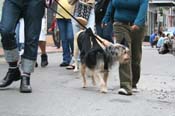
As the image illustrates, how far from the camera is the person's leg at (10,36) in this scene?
6945 millimetres

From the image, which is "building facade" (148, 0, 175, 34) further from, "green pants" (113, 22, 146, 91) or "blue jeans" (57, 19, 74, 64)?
"green pants" (113, 22, 146, 91)

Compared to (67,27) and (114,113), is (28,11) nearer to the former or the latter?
(114,113)

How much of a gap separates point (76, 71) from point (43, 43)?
1.44 metres

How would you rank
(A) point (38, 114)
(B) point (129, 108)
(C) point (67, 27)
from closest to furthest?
1. (A) point (38, 114)
2. (B) point (129, 108)
3. (C) point (67, 27)

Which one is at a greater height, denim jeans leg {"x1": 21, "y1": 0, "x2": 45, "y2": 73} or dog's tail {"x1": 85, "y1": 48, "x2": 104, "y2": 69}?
denim jeans leg {"x1": 21, "y1": 0, "x2": 45, "y2": 73}

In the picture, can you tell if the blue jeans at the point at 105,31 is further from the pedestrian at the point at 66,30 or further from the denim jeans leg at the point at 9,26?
the denim jeans leg at the point at 9,26

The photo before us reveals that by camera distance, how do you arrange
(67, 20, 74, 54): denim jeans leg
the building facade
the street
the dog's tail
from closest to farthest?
the street, the dog's tail, (67, 20, 74, 54): denim jeans leg, the building facade

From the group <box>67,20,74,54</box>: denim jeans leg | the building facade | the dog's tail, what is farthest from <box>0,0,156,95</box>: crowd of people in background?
the building facade

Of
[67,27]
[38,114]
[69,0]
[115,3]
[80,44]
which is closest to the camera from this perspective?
[38,114]

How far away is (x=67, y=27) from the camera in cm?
1136

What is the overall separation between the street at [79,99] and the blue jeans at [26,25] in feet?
1.68

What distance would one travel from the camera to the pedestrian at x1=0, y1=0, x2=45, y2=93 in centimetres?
699

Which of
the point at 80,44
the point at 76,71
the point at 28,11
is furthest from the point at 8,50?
the point at 76,71

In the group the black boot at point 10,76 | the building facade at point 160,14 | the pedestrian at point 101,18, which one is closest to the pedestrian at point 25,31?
Answer: the black boot at point 10,76
